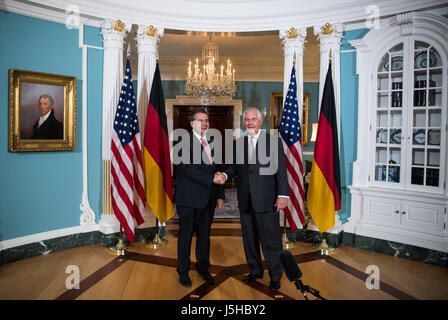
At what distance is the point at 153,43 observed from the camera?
4211 mm

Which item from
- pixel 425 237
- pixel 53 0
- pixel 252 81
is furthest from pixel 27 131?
pixel 252 81

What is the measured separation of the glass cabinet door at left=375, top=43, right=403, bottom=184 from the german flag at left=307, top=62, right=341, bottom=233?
69cm

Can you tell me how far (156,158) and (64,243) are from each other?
1606 mm

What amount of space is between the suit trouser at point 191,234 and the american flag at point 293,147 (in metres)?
1.39

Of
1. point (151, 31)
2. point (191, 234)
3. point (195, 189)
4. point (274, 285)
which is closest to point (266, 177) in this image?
point (195, 189)

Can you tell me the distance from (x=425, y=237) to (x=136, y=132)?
3.69 meters

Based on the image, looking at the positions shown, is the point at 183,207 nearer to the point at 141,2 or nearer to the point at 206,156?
the point at 206,156

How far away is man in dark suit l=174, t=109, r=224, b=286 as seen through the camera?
9.54 feet

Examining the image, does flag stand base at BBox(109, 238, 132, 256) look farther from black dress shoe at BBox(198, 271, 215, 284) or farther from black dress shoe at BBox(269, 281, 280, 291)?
black dress shoe at BBox(269, 281, 280, 291)

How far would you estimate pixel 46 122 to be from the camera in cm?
374

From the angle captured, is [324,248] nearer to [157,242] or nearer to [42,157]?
[157,242]

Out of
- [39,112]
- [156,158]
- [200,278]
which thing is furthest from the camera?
[156,158]

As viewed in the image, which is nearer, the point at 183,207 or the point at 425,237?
the point at 183,207

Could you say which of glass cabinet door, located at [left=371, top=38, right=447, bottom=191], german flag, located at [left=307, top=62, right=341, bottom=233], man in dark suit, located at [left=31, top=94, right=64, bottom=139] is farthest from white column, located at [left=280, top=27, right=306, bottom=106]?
man in dark suit, located at [left=31, top=94, right=64, bottom=139]
